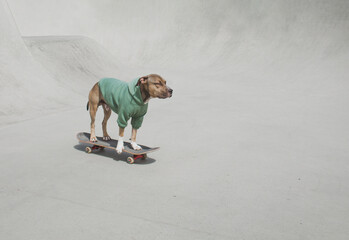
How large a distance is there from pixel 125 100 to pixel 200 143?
8.03 feet

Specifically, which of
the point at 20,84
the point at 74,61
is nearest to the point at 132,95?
the point at 20,84

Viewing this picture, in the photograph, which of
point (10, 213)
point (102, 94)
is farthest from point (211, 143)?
point (10, 213)

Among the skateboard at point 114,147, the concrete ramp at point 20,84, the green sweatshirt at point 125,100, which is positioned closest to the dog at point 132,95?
the green sweatshirt at point 125,100

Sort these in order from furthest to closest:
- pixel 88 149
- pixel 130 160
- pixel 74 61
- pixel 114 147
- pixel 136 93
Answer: pixel 74 61
pixel 88 149
pixel 114 147
pixel 130 160
pixel 136 93

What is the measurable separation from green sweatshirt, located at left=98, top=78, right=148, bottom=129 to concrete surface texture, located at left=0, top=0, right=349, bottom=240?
90cm

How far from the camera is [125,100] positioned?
19.9 feet

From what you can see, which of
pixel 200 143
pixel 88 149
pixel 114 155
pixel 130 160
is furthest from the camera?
pixel 200 143

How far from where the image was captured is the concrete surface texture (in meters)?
4.30

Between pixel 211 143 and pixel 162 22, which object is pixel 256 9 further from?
pixel 211 143

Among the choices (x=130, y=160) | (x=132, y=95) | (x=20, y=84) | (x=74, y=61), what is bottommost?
(x=130, y=160)

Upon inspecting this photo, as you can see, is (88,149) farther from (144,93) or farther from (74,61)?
(74,61)

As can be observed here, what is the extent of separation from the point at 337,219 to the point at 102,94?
14.9ft

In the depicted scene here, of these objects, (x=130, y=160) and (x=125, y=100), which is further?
(x=130, y=160)

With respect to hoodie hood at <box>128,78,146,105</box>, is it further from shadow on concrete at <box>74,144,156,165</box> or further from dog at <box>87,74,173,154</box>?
shadow on concrete at <box>74,144,156,165</box>
